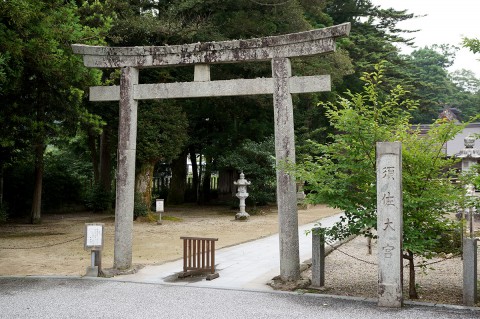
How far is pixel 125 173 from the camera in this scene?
9586 mm

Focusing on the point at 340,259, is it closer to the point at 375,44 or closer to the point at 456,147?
the point at 375,44

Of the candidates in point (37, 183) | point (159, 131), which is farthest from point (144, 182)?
point (37, 183)

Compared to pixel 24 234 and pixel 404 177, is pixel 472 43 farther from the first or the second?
pixel 24 234

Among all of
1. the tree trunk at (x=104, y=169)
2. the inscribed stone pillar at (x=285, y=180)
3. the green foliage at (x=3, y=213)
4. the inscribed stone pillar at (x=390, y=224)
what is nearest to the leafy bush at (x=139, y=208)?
the tree trunk at (x=104, y=169)

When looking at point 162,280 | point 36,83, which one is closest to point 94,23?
point 36,83

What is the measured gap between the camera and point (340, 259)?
11.6 m

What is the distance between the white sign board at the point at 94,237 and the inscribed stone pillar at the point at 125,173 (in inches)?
16.6

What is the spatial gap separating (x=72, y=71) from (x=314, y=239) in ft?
26.6

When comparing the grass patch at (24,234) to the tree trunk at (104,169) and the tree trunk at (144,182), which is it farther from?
the tree trunk at (104,169)

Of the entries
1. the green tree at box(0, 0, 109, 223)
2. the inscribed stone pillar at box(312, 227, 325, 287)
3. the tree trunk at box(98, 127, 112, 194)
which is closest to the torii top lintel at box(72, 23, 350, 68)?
the green tree at box(0, 0, 109, 223)

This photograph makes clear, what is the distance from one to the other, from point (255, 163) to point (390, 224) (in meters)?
16.5

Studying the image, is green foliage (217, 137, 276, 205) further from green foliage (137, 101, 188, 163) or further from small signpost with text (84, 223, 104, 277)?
small signpost with text (84, 223, 104, 277)

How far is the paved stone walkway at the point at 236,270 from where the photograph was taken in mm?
8742

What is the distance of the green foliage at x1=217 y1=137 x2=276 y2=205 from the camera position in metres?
23.1
